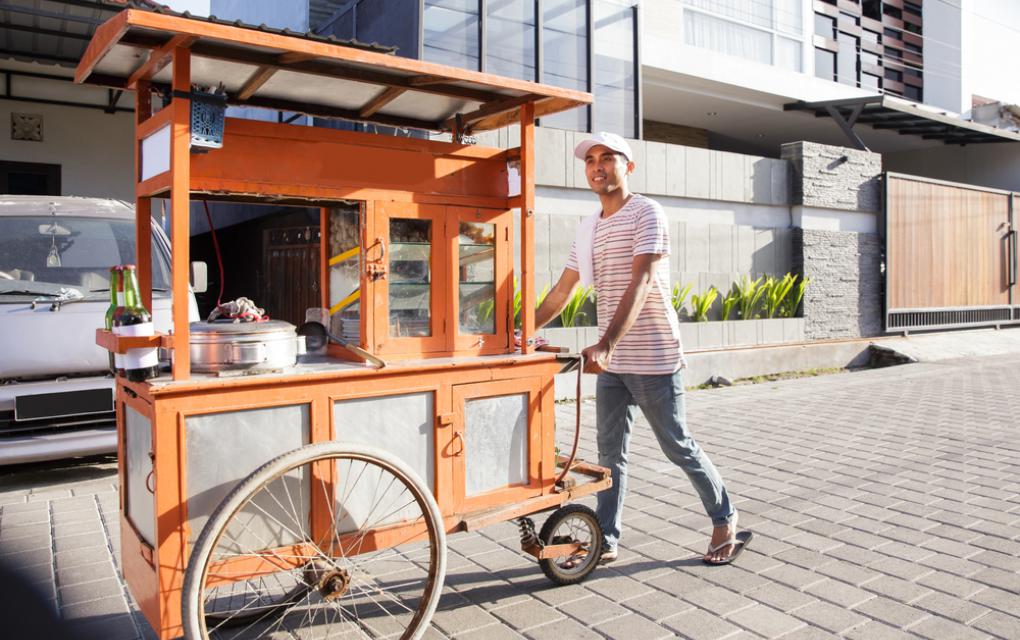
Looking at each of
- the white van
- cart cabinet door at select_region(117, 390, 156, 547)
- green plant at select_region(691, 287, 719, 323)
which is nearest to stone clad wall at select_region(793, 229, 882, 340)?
green plant at select_region(691, 287, 719, 323)

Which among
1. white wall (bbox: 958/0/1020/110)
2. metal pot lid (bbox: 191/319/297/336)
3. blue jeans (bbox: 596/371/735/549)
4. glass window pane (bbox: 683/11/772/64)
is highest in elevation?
white wall (bbox: 958/0/1020/110)

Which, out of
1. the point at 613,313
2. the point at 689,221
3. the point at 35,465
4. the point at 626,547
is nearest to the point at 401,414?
the point at 613,313

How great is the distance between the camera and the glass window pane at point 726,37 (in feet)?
52.3

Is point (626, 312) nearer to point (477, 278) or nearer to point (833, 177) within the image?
point (477, 278)

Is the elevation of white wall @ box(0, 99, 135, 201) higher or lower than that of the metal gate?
higher

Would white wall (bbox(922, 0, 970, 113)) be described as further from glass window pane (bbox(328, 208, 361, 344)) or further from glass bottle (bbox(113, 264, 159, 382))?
glass bottle (bbox(113, 264, 159, 382))

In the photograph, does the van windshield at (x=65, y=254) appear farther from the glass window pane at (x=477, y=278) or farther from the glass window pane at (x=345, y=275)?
the glass window pane at (x=477, y=278)

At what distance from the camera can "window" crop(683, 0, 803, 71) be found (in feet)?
52.6

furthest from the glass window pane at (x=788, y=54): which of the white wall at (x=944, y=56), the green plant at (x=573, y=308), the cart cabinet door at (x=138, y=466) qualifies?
the cart cabinet door at (x=138, y=466)

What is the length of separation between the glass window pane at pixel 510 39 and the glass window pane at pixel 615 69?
1.30 m

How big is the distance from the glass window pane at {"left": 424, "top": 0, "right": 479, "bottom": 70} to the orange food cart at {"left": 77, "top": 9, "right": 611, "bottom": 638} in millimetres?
5990

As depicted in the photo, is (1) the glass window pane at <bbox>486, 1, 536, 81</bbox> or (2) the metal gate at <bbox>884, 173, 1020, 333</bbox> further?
(2) the metal gate at <bbox>884, 173, 1020, 333</bbox>

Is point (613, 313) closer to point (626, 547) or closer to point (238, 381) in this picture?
point (626, 547)

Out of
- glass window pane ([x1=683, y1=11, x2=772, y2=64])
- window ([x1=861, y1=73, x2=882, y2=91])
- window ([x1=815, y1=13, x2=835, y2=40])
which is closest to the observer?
glass window pane ([x1=683, y1=11, x2=772, y2=64])
